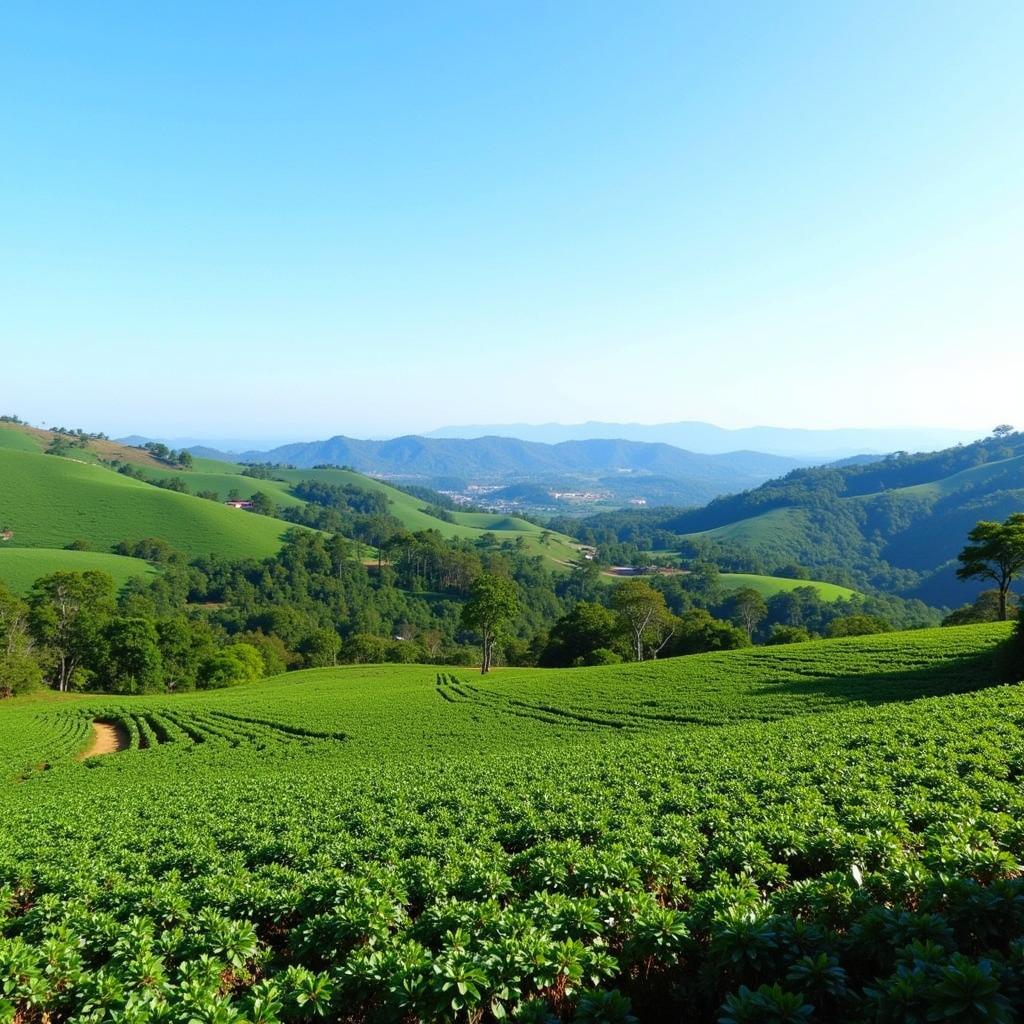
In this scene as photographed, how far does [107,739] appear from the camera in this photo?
42.7 m

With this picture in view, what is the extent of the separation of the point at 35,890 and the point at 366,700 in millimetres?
35239

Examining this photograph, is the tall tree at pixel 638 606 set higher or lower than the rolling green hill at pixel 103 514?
lower

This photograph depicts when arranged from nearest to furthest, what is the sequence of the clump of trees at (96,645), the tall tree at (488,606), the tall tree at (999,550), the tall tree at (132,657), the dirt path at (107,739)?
the dirt path at (107,739) → the tall tree at (999,550) → the tall tree at (488,606) → the clump of trees at (96,645) → the tall tree at (132,657)

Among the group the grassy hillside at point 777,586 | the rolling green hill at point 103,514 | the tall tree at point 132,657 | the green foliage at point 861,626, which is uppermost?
the rolling green hill at point 103,514

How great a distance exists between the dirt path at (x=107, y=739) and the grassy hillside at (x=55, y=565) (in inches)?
2855

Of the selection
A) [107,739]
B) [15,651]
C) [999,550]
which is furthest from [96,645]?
[999,550]

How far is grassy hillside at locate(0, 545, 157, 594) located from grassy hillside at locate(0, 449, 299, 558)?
14856mm

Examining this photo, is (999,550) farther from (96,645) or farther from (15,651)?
(15,651)

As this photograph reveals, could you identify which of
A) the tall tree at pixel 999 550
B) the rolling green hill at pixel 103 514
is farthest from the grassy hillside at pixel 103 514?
the tall tree at pixel 999 550

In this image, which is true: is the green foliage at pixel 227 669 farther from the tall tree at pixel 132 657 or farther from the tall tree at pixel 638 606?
the tall tree at pixel 638 606

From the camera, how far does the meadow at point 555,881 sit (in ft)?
20.5

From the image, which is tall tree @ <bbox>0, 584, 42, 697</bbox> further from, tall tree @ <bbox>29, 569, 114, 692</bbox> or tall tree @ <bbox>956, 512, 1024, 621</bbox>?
tall tree @ <bbox>956, 512, 1024, 621</bbox>

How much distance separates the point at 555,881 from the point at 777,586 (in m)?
178

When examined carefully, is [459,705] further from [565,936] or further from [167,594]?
[167,594]
